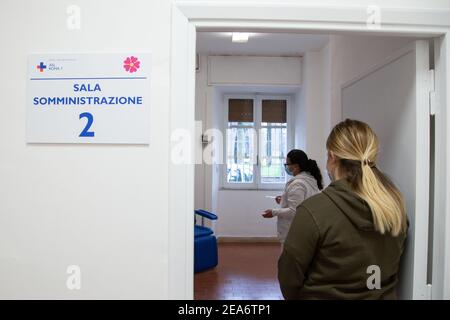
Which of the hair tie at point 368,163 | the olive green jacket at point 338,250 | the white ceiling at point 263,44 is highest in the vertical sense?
the white ceiling at point 263,44

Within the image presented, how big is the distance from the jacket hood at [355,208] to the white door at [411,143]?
0.30m

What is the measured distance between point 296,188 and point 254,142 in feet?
9.80

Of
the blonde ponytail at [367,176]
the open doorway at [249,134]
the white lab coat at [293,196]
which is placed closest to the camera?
the blonde ponytail at [367,176]

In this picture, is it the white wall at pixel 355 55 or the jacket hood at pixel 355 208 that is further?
the white wall at pixel 355 55

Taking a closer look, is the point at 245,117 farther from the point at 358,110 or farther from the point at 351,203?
the point at 351,203

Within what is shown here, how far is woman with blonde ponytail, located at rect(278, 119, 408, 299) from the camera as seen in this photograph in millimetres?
1122

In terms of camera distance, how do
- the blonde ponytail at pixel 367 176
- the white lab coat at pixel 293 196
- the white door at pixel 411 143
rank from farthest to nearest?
the white lab coat at pixel 293 196 < the white door at pixel 411 143 < the blonde ponytail at pixel 367 176

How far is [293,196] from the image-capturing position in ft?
8.75

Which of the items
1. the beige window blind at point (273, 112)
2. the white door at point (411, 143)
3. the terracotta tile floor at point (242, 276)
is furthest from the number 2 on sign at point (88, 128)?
the beige window blind at point (273, 112)

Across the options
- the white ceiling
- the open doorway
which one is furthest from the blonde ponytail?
the white ceiling

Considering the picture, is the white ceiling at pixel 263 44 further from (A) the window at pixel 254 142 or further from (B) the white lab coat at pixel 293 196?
(B) the white lab coat at pixel 293 196

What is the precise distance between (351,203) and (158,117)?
731 millimetres

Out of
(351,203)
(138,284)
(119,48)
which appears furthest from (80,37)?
(351,203)

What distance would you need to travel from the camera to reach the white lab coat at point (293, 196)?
2.65m
